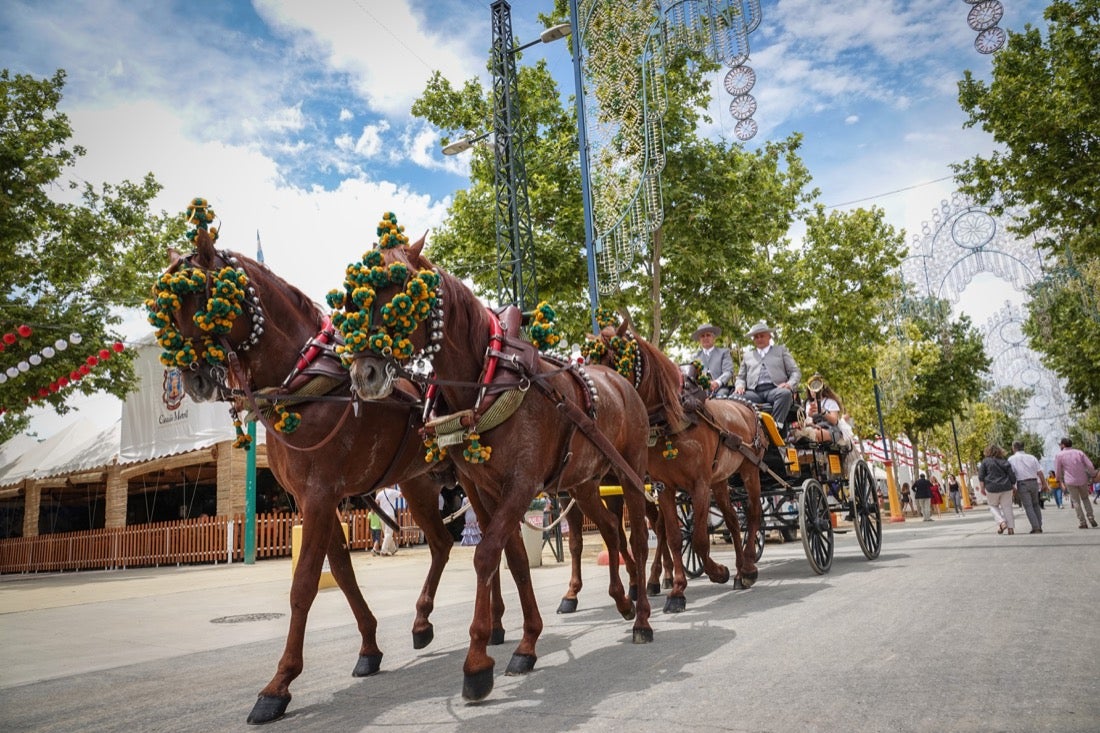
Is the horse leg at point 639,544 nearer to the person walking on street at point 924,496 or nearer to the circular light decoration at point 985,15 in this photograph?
the circular light decoration at point 985,15

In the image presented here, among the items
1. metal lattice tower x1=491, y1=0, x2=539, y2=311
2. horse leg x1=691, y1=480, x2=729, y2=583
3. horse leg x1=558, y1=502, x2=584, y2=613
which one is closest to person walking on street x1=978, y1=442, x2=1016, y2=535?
metal lattice tower x1=491, y1=0, x2=539, y2=311

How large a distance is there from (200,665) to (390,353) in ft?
10.9

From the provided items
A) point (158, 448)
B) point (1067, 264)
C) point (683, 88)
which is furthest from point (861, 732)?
point (158, 448)

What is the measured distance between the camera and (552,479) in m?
4.52

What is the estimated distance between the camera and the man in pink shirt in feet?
48.0

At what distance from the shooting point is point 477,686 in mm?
3660

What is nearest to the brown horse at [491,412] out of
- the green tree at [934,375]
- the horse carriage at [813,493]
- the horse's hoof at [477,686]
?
the horse's hoof at [477,686]

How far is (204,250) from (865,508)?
8.39 m

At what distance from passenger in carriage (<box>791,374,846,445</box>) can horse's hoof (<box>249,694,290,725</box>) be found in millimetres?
6914

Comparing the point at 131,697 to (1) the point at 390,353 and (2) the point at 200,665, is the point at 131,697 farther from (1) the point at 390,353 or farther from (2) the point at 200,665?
(1) the point at 390,353

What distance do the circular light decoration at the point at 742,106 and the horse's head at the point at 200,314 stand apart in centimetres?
1168

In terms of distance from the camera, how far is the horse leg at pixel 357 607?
4.58m

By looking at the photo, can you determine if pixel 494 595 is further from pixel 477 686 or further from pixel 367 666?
pixel 477 686

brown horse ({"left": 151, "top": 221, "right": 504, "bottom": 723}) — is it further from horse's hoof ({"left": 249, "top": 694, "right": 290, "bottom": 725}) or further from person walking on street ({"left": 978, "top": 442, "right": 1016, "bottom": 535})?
person walking on street ({"left": 978, "top": 442, "right": 1016, "bottom": 535})
